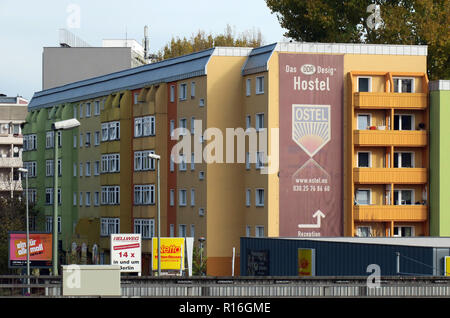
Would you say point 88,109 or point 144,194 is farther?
point 88,109

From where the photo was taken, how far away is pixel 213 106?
82.8 metres

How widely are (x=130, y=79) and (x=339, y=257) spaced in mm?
41661

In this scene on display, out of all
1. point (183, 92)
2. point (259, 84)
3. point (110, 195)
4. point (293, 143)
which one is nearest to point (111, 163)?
point (110, 195)

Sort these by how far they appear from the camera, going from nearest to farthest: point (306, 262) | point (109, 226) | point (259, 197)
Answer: point (306, 262) → point (259, 197) → point (109, 226)

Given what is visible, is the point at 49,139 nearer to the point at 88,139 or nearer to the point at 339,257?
the point at 88,139

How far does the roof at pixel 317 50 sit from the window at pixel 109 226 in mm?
20937

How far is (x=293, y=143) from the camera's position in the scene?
79312 millimetres

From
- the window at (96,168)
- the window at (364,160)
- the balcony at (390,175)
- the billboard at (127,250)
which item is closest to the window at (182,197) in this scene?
the window at (364,160)

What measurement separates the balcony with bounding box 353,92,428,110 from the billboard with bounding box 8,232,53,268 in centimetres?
2397

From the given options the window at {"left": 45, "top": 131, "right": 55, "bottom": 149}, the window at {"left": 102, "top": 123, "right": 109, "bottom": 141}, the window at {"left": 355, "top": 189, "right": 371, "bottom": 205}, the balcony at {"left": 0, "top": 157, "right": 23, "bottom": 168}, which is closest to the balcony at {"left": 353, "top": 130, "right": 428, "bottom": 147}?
the window at {"left": 355, "top": 189, "right": 371, "bottom": 205}

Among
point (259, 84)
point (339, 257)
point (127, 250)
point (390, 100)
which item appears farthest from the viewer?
point (259, 84)

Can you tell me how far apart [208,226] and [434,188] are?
50.7ft
